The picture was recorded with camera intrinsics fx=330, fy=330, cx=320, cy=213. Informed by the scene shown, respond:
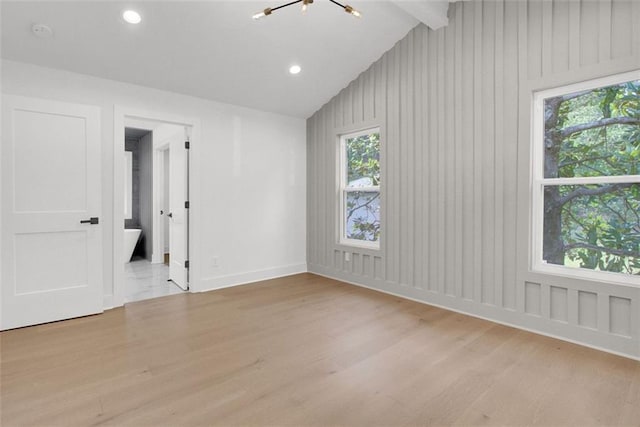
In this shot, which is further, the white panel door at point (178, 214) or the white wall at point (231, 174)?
the white panel door at point (178, 214)

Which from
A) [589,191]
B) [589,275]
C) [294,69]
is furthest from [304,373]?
[294,69]

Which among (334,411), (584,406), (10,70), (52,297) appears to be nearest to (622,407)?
(584,406)

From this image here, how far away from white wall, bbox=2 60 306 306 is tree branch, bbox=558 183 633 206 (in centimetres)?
341

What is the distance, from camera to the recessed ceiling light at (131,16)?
2.82m

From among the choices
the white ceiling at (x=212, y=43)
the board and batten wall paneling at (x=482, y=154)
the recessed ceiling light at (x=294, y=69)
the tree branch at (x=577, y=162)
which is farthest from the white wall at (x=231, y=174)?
the tree branch at (x=577, y=162)

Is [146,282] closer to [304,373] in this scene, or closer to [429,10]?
[304,373]

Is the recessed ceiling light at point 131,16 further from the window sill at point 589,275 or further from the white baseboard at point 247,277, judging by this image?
the window sill at point 589,275

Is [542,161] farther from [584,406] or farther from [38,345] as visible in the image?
[38,345]

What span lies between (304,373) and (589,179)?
2.69 metres

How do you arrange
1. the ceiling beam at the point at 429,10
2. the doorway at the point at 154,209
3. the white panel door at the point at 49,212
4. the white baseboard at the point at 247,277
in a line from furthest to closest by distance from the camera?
1. the white baseboard at the point at 247,277
2. the doorway at the point at 154,209
3. the ceiling beam at the point at 429,10
4. the white panel door at the point at 49,212

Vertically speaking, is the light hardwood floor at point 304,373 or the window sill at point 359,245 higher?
the window sill at point 359,245

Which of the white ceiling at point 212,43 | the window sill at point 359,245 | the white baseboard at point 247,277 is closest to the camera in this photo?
the white ceiling at point 212,43

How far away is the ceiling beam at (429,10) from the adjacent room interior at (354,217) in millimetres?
30

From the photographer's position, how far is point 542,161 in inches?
115
